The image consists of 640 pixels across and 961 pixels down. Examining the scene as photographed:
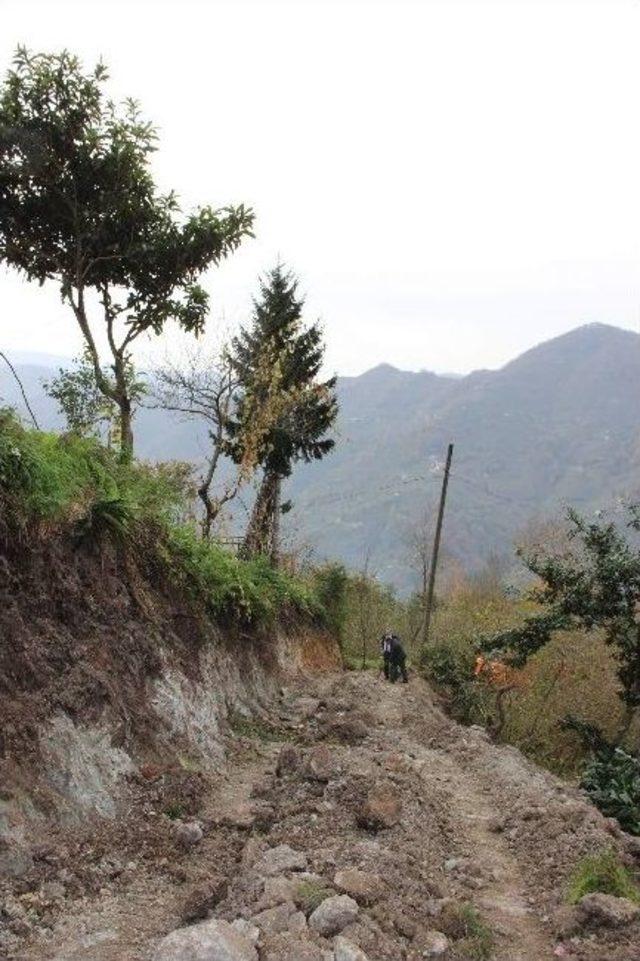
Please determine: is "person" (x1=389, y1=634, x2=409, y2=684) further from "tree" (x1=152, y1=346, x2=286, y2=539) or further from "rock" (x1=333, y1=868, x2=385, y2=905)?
"rock" (x1=333, y1=868, x2=385, y2=905)

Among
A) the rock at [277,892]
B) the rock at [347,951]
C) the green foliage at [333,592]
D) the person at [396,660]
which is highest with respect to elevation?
the rock at [347,951]

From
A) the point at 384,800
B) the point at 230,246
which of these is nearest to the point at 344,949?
the point at 384,800

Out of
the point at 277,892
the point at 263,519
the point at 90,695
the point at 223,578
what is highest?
the point at 263,519


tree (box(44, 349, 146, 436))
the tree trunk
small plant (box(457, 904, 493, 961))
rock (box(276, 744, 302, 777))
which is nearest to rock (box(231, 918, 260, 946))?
small plant (box(457, 904, 493, 961))

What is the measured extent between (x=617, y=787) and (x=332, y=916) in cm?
853

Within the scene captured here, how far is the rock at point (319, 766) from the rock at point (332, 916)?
323 cm

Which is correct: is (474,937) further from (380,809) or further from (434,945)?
(380,809)

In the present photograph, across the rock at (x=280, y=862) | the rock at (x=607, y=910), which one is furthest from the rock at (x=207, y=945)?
the rock at (x=607, y=910)

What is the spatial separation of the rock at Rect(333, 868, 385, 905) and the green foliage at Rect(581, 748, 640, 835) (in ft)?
22.3

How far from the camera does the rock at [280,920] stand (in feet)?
16.3

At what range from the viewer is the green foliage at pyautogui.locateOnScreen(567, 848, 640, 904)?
20.0 ft

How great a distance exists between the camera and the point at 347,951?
4734 mm

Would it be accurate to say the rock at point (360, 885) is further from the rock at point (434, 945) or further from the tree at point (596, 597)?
the tree at point (596, 597)

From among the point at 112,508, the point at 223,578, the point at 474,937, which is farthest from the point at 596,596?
the point at 474,937
